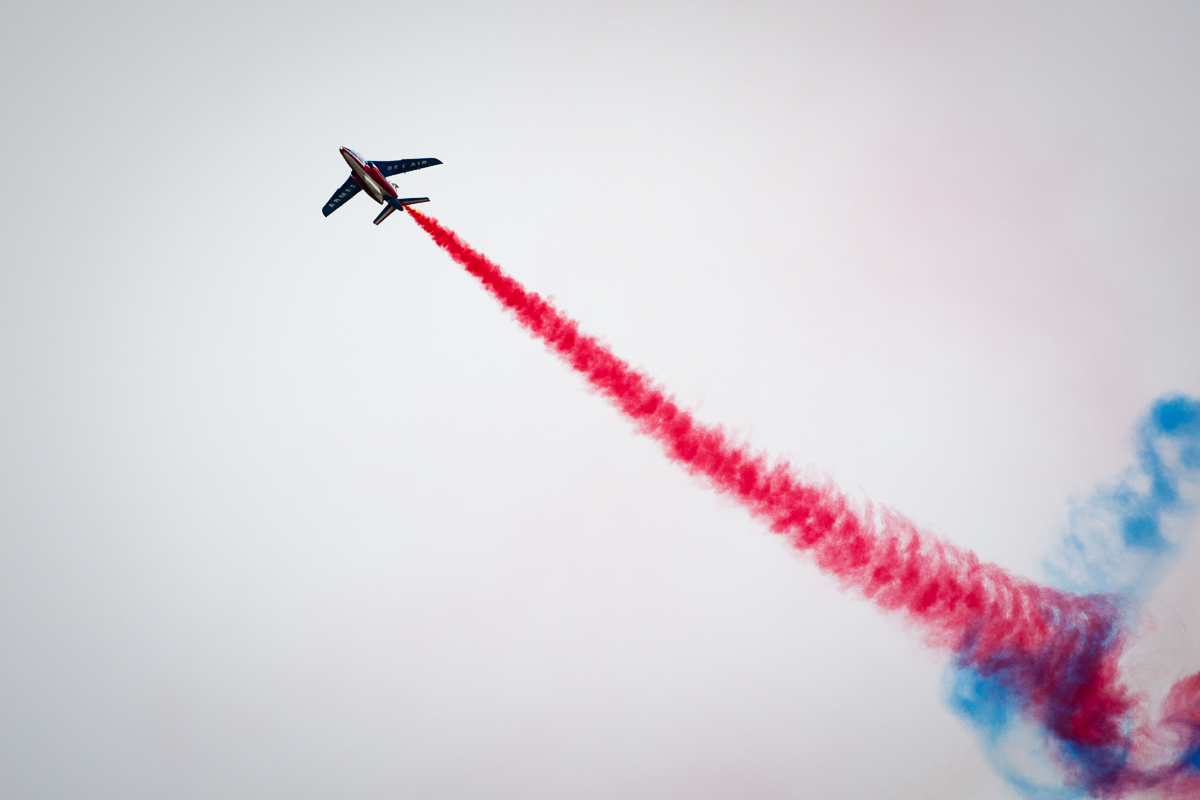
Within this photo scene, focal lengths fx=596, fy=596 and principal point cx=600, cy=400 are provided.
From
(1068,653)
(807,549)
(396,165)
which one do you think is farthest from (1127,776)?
(396,165)

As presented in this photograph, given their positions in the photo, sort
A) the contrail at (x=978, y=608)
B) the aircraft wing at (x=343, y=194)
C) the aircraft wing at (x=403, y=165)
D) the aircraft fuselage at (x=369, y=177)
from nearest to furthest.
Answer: the contrail at (x=978, y=608) < the aircraft fuselage at (x=369, y=177) < the aircraft wing at (x=403, y=165) < the aircraft wing at (x=343, y=194)

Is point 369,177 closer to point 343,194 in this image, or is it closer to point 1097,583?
point 343,194

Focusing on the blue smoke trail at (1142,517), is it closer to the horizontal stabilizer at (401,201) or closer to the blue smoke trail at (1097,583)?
the blue smoke trail at (1097,583)

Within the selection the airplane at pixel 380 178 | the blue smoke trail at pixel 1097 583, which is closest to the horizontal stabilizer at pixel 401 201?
the airplane at pixel 380 178

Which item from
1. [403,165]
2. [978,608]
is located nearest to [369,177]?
[403,165]

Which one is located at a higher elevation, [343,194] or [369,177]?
[369,177]

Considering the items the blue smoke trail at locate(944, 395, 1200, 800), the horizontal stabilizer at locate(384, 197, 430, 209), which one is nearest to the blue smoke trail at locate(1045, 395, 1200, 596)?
the blue smoke trail at locate(944, 395, 1200, 800)

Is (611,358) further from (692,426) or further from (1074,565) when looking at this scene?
(1074,565)
